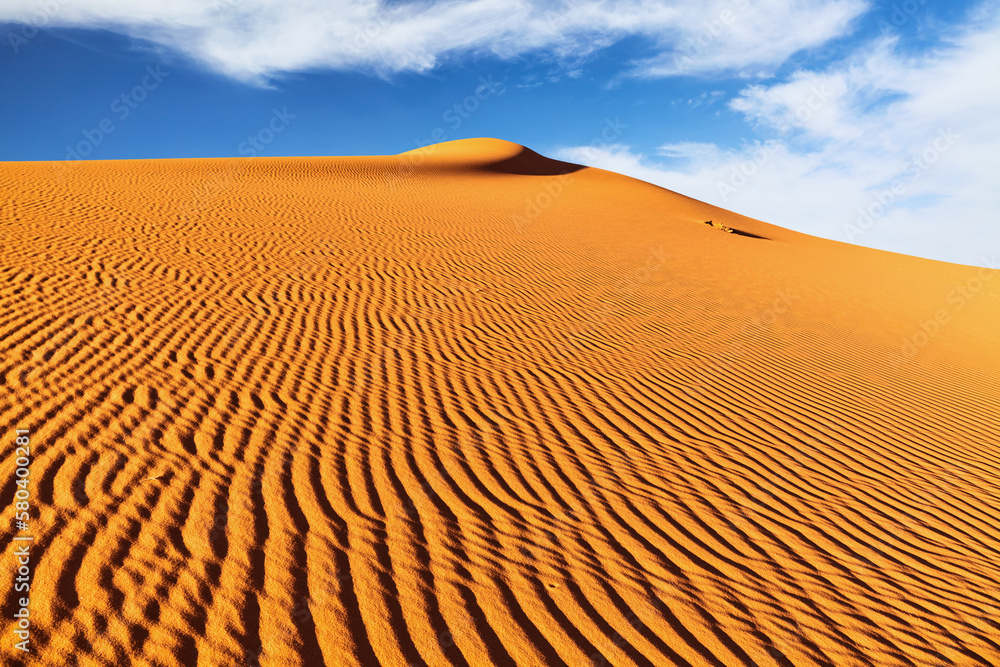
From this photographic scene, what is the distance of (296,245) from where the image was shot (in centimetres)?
1195

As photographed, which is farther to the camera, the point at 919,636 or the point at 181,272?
the point at 181,272

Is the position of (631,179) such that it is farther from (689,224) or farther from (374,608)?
(374,608)

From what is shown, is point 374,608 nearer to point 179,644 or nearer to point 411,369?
point 179,644

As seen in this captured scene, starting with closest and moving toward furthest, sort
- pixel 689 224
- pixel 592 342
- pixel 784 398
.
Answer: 1. pixel 784 398
2. pixel 592 342
3. pixel 689 224

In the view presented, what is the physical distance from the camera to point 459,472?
13.8ft

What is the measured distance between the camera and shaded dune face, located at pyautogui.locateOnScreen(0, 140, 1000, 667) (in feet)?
9.12

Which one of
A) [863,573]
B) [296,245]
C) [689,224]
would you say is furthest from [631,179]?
[863,573]

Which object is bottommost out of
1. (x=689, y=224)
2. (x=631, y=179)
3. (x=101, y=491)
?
(x=101, y=491)

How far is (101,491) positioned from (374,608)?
1.92 meters

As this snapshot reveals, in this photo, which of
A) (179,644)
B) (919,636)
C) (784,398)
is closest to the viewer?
(179,644)

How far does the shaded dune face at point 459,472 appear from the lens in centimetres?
278

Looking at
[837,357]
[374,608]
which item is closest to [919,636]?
[374,608]

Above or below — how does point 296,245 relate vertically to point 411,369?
above

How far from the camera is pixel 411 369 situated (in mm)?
6156
